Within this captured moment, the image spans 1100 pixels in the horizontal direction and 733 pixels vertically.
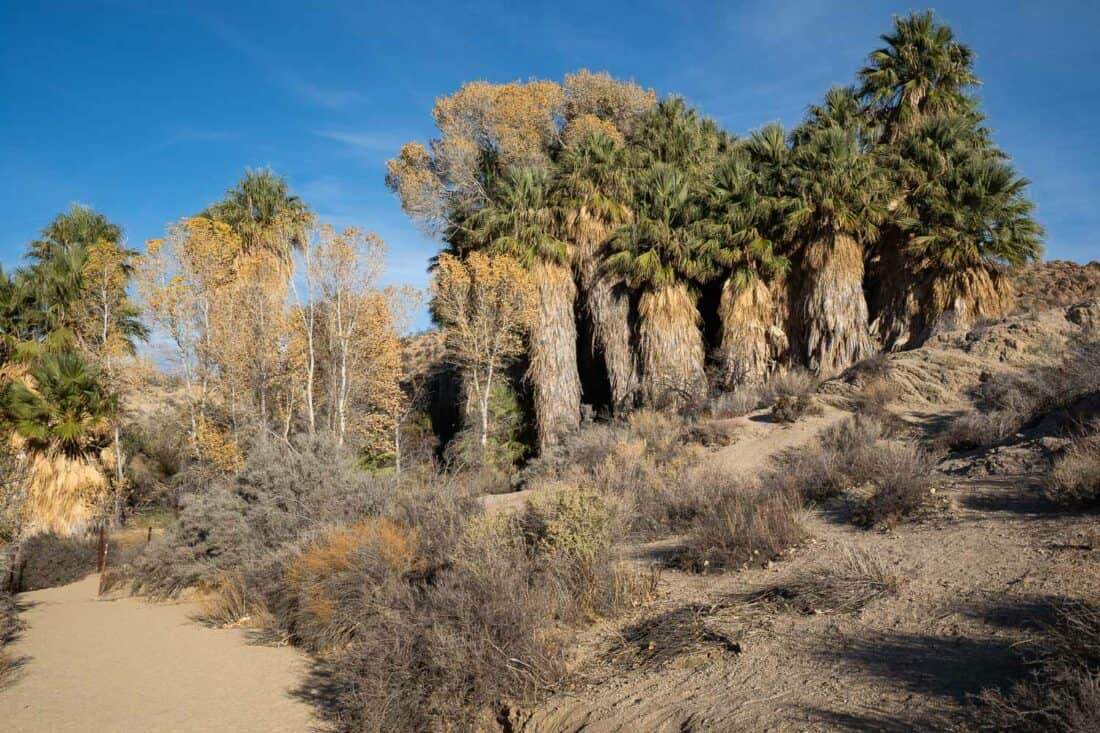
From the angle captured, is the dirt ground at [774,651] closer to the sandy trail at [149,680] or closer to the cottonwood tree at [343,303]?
the sandy trail at [149,680]

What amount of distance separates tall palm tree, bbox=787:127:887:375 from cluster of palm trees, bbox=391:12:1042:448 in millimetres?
49

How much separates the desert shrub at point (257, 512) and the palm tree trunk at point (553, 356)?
963 cm

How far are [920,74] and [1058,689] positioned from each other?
2451 cm

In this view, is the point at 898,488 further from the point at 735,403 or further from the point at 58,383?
the point at 58,383

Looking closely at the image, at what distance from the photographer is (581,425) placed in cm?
2362

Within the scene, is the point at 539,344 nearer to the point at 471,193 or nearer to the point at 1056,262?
the point at 471,193

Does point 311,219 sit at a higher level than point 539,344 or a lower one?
higher

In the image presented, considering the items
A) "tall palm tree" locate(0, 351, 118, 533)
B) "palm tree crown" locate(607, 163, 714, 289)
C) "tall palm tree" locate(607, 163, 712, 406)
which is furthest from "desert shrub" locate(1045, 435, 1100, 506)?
"tall palm tree" locate(0, 351, 118, 533)

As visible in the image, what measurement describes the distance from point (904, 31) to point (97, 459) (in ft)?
98.3

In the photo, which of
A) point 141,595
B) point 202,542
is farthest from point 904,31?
point 141,595

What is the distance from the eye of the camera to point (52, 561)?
1809 cm

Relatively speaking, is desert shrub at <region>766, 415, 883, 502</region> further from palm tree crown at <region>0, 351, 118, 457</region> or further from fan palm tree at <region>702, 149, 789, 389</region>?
palm tree crown at <region>0, 351, 118, 457</region>

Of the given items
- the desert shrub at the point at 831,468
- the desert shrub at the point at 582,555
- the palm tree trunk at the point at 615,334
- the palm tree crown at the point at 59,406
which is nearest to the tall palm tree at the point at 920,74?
the palm tree trunk at the point at 615,334

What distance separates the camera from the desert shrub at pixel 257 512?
44.5 feet
